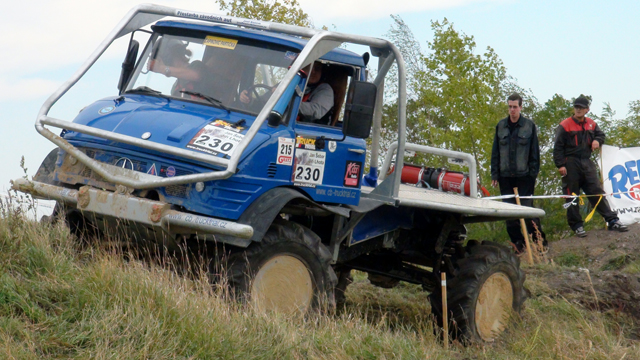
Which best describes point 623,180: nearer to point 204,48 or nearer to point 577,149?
point 577,149

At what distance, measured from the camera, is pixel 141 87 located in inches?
281

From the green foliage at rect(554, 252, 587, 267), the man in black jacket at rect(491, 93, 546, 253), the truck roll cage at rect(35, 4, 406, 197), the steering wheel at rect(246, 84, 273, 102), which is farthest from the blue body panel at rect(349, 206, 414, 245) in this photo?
the green foliage at rect(554, 252, 587, 267)

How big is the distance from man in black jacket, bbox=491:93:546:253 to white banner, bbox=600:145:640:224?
2.35 m

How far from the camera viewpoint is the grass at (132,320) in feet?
15.6

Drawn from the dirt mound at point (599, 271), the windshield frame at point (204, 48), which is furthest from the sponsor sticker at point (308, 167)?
the dirt mound at point (599, 271)

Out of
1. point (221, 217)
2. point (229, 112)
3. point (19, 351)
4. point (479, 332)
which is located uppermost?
point (229, 112)

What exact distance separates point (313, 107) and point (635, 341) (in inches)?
167

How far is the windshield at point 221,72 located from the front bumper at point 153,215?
1.20 metres

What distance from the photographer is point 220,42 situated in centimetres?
693

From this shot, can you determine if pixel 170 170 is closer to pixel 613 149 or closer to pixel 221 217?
pixel 221 217

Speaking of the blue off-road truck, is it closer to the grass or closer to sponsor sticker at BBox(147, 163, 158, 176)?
sponsor sticker at BBox(147, 163, 158, 176)

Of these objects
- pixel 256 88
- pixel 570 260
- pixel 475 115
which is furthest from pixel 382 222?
pixel 475 115

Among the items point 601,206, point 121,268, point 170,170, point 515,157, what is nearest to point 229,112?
point 170,170

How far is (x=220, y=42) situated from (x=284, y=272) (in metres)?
Result: 2.11
